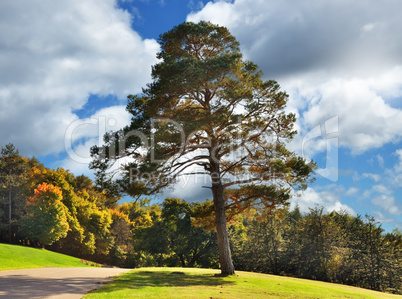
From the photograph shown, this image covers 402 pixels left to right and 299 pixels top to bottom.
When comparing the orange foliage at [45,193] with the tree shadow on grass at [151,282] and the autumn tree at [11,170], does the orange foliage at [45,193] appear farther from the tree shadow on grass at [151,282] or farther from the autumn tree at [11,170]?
the tree shadow on grass at [151,282]

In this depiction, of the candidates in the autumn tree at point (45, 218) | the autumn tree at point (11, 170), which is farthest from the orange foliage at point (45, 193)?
the autumn tree at point (11, 170)

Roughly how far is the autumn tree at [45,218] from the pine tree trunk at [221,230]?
25.8 m

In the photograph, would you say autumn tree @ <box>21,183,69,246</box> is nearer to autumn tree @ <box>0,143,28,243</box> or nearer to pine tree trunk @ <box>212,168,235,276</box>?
autumn tree @ <box>0,143,28,243</box>

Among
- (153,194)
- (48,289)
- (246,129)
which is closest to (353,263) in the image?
(246,129)

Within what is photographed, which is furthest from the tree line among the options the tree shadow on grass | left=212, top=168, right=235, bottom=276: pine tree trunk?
the tree shadow on grass

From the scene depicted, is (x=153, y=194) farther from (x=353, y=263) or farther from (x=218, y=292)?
(x=353, y=263)

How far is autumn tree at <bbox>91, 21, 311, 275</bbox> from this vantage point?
53.0ft

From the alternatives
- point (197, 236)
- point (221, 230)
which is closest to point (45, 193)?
point (197, 236)

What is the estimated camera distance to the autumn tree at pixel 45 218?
120ft

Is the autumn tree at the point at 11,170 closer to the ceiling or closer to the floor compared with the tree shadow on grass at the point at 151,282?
closer to the ceiling

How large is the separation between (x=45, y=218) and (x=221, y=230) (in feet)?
89.1

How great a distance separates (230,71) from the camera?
17719 millimetres

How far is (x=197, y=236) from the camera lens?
3975cm

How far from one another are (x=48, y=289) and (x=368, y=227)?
96.2ft
